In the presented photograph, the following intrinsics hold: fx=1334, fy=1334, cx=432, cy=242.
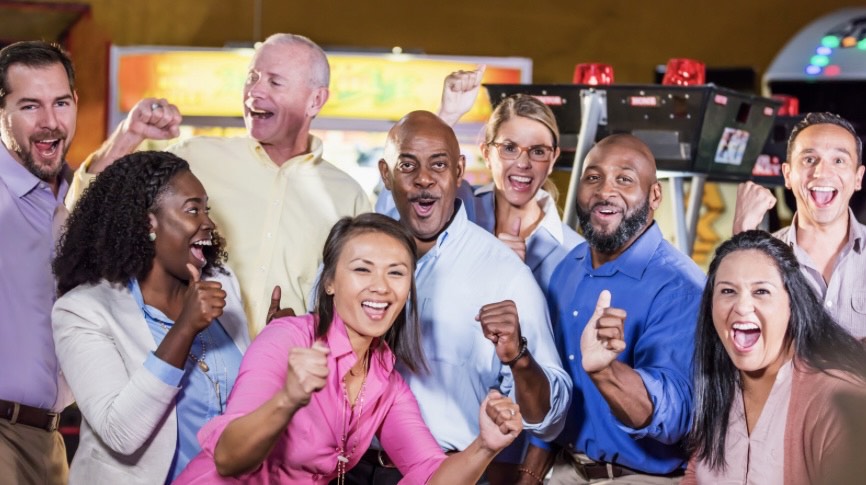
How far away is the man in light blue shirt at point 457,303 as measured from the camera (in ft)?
10.7

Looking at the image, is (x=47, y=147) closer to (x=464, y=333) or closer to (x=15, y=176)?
(x=15, y=176)

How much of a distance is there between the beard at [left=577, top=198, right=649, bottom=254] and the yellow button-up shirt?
3.06 feet

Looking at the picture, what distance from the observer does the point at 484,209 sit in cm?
453

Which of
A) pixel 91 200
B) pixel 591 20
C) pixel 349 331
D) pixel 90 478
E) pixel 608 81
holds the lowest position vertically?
pixel 90 478

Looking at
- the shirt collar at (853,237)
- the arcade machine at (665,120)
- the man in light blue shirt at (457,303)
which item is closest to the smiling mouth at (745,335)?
the man in light blue shirt at (457,303)

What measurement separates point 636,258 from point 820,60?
17.2 ft

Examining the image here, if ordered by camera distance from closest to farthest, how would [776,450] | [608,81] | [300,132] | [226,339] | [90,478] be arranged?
[776,450] → [90,478] → [226,339] → [300,132] → [608,81]

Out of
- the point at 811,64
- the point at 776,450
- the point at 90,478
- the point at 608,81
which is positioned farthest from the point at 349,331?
the point at 811,64

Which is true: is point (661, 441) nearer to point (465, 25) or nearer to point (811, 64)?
point (811, 64)

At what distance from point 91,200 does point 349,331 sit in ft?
2.68

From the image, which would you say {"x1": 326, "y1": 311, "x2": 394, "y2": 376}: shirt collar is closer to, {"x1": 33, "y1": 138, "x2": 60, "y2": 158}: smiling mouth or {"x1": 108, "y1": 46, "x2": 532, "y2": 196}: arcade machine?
{"x1": 33, "y1": 138, "x2": 60, "y2": 158}: smiling mouth

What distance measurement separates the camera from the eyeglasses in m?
4.39

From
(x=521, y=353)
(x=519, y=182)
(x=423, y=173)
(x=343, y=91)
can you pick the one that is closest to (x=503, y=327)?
(x=521, y=353)

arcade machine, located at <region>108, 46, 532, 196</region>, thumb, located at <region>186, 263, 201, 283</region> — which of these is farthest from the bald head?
arcade machine, located at <region>108, 46, 532, 196</region>
